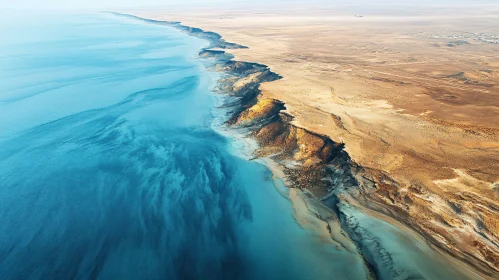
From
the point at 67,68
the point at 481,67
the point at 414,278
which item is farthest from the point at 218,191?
the point at 67,68

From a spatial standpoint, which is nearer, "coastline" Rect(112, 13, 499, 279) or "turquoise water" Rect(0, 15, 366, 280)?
"turquoise water" Rect(0, 15, 366, 280)

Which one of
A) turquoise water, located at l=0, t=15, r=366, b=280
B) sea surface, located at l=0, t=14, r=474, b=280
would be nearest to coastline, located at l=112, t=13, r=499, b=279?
sea surface, located at l=0, t=14, r=474, b=280

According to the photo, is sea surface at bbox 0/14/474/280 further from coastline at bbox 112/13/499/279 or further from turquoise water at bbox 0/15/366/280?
coastline at bbox 112/13/499/279

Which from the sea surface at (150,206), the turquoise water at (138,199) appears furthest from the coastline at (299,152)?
the turquoise water at (138,199)

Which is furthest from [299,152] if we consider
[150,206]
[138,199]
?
[138,199]

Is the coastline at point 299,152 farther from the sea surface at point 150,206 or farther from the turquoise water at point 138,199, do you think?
the turquoise water at point 138,199

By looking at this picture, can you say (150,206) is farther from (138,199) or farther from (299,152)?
(299,152)
